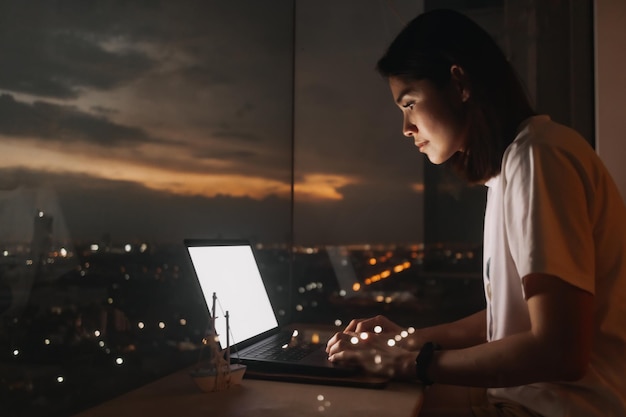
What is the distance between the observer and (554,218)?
0.88 m

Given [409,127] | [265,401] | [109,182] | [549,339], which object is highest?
[409,127]

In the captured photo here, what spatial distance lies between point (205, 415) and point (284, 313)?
1068 mm

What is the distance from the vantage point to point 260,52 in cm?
184

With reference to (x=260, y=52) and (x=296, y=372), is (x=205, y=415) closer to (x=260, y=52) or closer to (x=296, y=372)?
(x=296, y=372)

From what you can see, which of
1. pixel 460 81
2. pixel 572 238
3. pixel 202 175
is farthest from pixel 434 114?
pixel 202 175

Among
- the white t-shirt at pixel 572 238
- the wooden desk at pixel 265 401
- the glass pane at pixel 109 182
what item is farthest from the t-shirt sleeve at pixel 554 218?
the glass pane at pixel 109 182

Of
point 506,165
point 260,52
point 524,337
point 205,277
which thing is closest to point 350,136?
point 260,52

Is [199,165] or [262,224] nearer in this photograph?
[199,165]

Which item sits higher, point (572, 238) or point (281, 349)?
point (572, 238)

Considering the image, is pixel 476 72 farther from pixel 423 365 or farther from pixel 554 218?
pixel 423 365

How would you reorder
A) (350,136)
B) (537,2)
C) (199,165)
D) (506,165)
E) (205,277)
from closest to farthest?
1. (506,165)
2. (205,277)
3. (199,165)
4. (537,2)
5. (350,136)

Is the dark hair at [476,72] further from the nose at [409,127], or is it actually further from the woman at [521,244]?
the nose at [409,127]

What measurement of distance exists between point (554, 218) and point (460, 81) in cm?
35

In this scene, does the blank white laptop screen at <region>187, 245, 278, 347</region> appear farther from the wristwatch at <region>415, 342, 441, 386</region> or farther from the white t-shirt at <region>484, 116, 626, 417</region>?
the white t-shirt at <region>484, 116, 626, 417</region>
